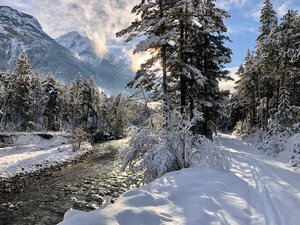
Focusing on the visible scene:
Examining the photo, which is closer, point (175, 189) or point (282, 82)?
point (175, 189)

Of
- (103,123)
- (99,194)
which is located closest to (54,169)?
(99,194)

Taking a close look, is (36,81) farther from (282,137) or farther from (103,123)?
(282,137)

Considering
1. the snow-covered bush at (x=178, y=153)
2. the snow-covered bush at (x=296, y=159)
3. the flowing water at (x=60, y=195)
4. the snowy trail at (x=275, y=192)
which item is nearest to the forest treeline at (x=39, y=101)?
the flowing water at (x=60, y=195)

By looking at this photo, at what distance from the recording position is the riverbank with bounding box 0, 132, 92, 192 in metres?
23.0

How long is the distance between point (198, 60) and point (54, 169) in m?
15.4

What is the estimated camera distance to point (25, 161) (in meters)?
28.3

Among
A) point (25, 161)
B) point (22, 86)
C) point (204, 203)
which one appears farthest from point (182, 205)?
point (22, 86)

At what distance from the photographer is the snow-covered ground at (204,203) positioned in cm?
709

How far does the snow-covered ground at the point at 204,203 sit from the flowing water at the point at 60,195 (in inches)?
267

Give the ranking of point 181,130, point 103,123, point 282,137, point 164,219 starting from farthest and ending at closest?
point 103,123
point 282,137
point 181,130
point 164,219

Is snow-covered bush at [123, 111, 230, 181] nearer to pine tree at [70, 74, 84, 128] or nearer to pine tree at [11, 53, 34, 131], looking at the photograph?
pine tree at [11, 53, 34, 131]

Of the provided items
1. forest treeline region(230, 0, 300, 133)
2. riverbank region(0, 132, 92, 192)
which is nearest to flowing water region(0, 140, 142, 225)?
riverbank region(0, 132, 92, 192)

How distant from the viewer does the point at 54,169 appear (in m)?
28.8

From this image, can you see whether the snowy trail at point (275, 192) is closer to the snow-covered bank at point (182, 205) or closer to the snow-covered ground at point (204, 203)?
the snow-covered ground at point (204, 203)
